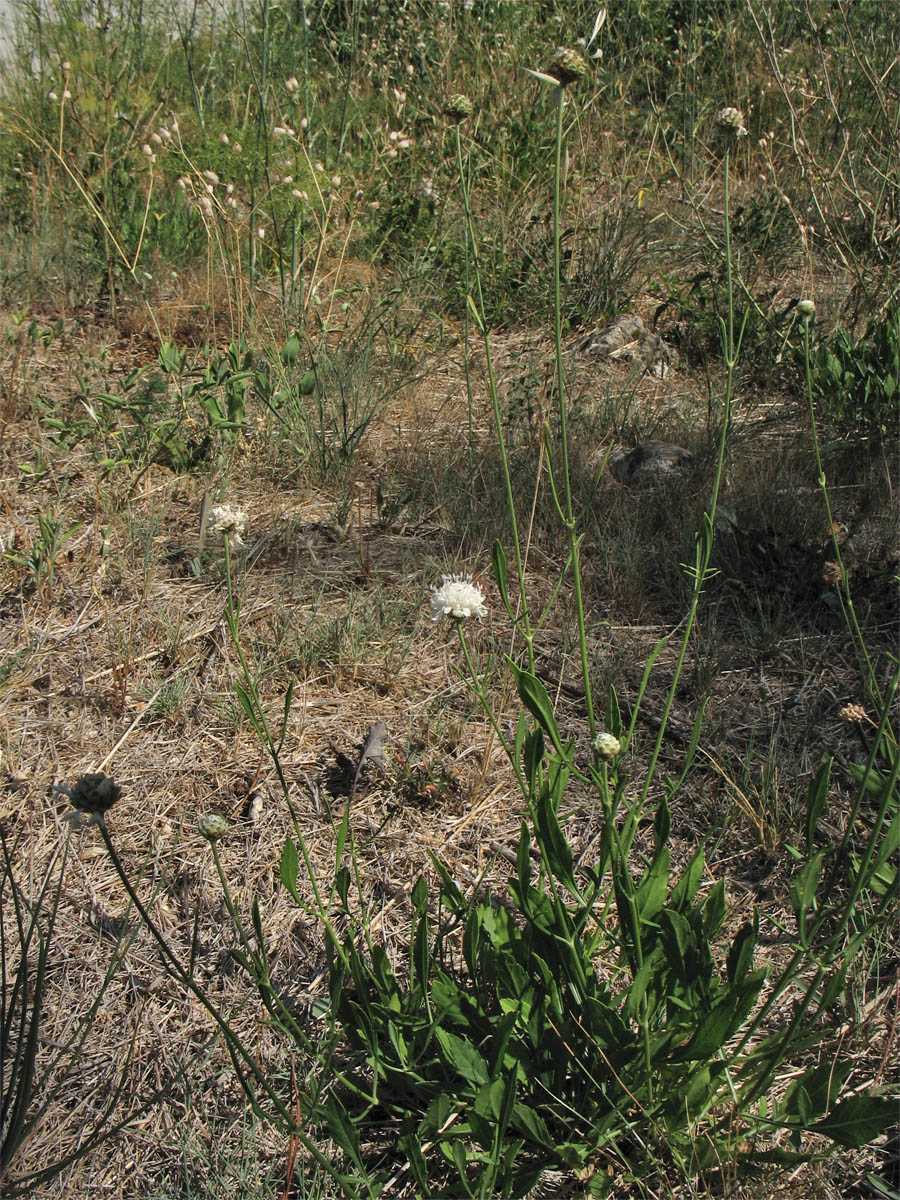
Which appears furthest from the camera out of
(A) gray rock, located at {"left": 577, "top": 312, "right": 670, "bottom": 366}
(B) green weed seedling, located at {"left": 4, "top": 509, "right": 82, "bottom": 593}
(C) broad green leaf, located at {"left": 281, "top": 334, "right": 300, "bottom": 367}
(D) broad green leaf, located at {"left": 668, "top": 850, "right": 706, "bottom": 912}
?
(A) gray rock, located at {"left": 577, "top": 312, "right": 670, "bottom": 366}

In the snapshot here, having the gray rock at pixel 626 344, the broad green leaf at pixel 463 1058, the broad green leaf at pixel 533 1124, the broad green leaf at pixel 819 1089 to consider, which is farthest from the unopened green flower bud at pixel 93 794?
the gray rock at pixel 626 344

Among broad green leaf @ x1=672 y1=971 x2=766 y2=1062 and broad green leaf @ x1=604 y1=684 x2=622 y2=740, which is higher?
broad green leaf @ x1=604 y1=684 x2=622 y2=740

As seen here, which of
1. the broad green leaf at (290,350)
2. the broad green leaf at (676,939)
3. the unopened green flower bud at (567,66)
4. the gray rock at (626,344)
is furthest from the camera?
the gray rock at (626,344)

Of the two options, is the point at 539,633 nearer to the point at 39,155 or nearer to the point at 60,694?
the point at 60,694

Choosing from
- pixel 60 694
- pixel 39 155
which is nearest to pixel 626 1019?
pixel 60 694

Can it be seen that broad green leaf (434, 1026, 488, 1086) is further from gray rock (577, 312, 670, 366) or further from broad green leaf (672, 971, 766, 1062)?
gray rock (577, 312, 670, 366)

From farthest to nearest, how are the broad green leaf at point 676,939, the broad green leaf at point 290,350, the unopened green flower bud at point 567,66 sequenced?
the broad green leaf at point 290,350, the broad green leaf at point 676,939, the unopened green flower bud at point 567,66

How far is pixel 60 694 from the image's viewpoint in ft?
6.97

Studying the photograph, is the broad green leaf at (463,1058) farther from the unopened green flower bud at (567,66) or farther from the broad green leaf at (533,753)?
the unopened green flower bud at (567,66)

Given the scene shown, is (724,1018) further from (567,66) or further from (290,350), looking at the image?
(290,350)

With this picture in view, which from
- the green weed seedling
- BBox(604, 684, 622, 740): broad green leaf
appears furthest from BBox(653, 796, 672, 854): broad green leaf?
the green weed seedling

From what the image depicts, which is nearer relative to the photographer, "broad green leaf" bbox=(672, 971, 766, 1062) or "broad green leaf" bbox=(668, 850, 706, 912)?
"broad green leaf" bbox=(672, 971, 766, 1062)

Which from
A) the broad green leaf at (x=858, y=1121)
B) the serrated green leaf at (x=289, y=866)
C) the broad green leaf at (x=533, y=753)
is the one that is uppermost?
A: the broad green leaf at (x=533, y=753)

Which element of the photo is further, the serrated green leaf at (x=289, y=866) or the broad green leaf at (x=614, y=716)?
the broad green leaf at (x=614, y=716)
